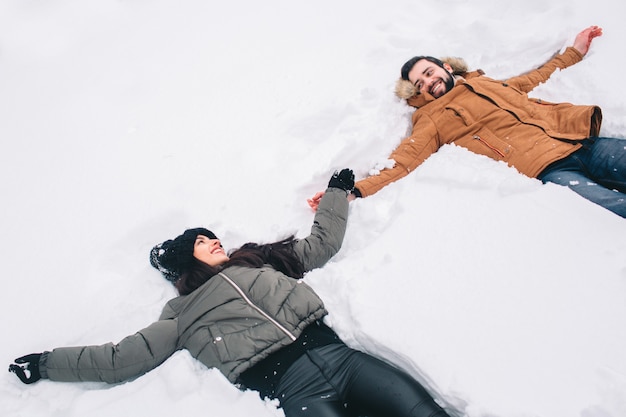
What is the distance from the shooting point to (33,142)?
3582 mm

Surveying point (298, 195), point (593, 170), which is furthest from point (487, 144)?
point (298, 195)

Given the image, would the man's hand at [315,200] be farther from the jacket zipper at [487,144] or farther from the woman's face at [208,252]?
the jacket zipper at [487,144]

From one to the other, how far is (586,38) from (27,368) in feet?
15.5

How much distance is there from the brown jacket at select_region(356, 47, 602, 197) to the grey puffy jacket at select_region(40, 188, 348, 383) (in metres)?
1.07

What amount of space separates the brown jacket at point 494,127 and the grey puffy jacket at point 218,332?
1072mm

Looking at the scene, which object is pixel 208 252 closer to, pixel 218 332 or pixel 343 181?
pixel 218 332

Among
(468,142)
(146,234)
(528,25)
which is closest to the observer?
(146,234)

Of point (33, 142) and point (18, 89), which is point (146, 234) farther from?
point (18, 89)

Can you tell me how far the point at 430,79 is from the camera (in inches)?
135

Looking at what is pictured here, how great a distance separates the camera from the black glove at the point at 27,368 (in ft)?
6.85

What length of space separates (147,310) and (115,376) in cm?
48

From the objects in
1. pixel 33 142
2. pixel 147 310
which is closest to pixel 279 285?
pixel 147 310

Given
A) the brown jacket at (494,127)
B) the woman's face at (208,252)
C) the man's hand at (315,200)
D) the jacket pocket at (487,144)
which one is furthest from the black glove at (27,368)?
the jacket pocket at (487,144)

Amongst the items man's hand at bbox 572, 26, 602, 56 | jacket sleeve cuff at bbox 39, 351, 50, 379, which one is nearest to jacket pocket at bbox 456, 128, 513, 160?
man's hand at bbox 572, 26, 602, 56
